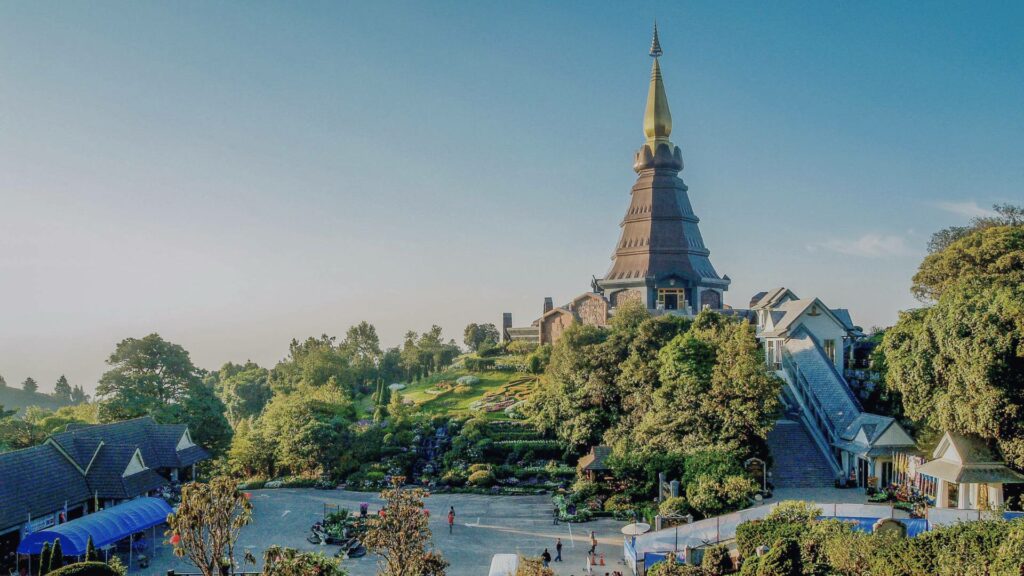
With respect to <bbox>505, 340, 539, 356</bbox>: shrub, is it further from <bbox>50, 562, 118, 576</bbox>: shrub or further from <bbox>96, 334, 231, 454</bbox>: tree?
<bbox>50, 562, 118, 576</bbox>: shrub

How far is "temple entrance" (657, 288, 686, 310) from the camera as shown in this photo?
5669 centimetres

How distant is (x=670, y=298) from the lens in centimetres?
5709

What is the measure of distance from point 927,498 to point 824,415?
23.7ft

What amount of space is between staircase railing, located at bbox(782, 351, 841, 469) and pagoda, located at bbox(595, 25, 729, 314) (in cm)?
1890

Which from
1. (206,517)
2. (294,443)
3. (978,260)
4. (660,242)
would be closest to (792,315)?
(978,260)

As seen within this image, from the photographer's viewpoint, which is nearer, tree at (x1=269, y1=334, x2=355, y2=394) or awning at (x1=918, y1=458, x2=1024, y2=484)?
awning at (x1=918, y1=458, x2=1024, y2=484)

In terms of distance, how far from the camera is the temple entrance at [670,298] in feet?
186

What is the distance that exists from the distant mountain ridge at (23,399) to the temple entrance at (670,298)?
7993cm

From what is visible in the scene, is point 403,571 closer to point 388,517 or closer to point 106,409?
point 388,517

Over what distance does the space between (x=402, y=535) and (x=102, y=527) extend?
1276cm

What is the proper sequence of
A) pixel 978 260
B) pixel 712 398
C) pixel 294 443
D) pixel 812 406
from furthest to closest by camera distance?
pixel 294 443 < pixel 812 406 < pixel 978 260 < pixel 712 398

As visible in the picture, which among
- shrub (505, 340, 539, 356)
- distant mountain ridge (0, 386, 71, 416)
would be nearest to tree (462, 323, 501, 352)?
shrub (505, 340, 539, 356)

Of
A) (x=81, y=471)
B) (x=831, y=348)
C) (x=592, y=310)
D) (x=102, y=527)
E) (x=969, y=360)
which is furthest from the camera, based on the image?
(x=592, y=310)

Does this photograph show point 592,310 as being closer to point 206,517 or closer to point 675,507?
point 675,507
